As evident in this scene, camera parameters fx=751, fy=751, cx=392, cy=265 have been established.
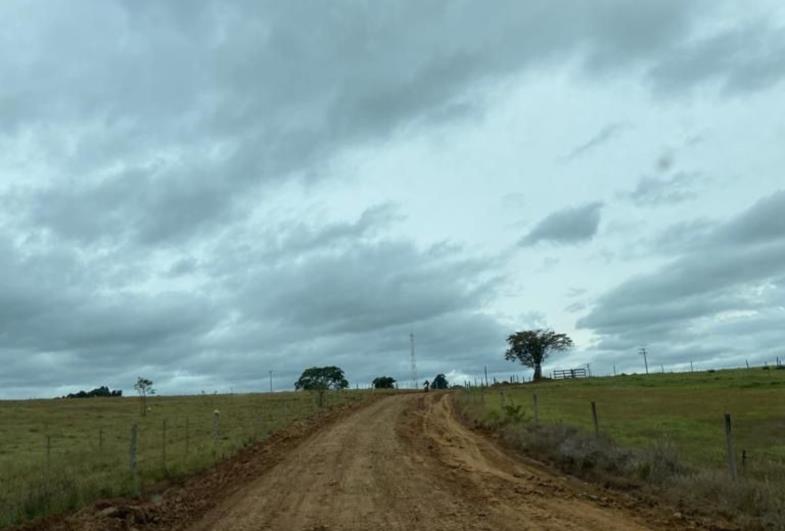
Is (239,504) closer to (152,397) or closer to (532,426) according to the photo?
(532,426)

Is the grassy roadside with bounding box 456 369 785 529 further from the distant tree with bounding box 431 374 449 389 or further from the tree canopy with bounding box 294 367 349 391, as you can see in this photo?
the distant tree with bounding box 431 374 449 389

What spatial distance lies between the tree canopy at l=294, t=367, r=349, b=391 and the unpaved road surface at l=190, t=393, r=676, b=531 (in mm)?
38443

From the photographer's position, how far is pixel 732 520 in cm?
1164

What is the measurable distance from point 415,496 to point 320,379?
171ft

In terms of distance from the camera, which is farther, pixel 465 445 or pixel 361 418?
pixel 361 418

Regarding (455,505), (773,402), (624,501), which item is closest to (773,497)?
(624,501)

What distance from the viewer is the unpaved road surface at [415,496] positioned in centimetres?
1209

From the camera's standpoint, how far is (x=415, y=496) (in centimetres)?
1470

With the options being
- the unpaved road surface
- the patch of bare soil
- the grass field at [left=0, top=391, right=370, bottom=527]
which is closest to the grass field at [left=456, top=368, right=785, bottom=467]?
the unpaved road surface

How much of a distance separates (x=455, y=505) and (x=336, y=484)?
13.1 feet

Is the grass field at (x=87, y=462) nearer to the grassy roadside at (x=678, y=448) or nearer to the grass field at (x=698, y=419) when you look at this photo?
the grassy roadside at (x=678, y=448)

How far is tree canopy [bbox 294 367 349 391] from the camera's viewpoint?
6407 cm

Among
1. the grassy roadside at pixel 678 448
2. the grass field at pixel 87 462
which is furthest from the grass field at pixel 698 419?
the grass field at pixel 87 462

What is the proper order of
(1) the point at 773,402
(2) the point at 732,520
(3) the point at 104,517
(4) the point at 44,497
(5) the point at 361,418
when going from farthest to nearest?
(1) the point at 773,402 < (5) the point at 361,418 < (4) the point at 44,497 < (3) the point at 104,517 < (2) the point at 732,520
